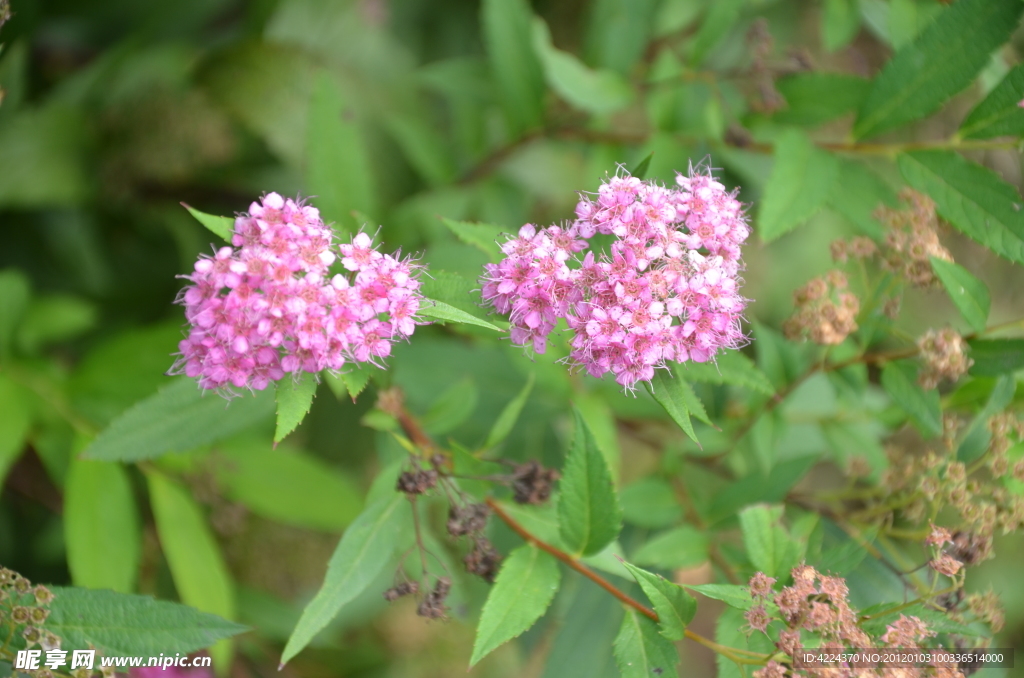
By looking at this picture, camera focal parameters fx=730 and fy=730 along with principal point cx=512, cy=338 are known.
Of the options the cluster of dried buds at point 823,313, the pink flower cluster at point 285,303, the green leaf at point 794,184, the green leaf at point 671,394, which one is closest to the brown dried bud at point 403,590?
the pink flower cluster at point 285,303

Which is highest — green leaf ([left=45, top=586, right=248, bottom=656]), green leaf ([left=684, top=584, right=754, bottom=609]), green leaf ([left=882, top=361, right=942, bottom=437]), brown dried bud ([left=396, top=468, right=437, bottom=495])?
green leaf ([left=882, top=361, right=942, bottom=437])

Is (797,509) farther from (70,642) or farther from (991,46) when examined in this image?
(70,642)

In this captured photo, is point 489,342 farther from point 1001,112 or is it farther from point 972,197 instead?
point 1001,112

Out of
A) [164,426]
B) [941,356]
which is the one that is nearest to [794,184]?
[941,356]

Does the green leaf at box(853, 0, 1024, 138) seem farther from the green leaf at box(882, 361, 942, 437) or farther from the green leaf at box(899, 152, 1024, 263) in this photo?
the green leaf at box(882, 361, 942, 437)

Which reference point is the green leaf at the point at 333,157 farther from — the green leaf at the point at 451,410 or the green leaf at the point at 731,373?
the green leaf at the point at 731,373

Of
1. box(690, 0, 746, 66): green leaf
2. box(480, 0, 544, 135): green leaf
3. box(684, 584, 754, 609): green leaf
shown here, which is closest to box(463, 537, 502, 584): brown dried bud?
box(684, 584, 754, 609): green leaf
